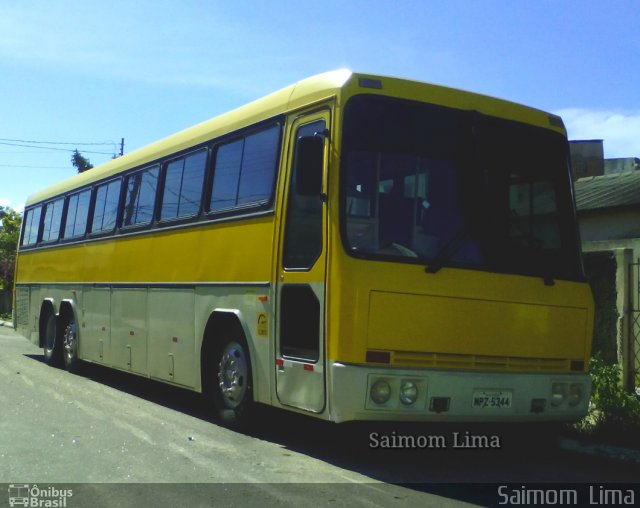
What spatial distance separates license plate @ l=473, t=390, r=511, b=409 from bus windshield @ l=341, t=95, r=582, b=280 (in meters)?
1.06

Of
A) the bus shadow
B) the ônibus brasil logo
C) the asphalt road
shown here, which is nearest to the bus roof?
the bus shadow

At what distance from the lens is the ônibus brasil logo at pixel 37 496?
583cm

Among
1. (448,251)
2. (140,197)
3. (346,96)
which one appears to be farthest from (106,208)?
(448,251)

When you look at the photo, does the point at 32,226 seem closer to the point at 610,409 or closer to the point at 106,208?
the point at 106,208

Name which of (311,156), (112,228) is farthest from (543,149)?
(112,228)

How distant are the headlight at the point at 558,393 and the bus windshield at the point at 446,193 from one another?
99cm

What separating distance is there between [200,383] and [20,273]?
10.1m

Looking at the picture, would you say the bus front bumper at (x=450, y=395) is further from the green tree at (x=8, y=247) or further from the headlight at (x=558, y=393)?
the green tree at (x=8, y=247)

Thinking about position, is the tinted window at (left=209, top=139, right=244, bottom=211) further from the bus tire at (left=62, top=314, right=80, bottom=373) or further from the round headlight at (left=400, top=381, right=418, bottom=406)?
the bus tire at (left=62, top=314, right=80, bottom=373)

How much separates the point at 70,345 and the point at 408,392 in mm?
9218

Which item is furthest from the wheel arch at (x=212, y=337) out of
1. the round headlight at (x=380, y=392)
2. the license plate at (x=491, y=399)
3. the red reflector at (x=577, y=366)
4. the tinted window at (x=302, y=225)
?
the red reflector at (x=577, y=366)

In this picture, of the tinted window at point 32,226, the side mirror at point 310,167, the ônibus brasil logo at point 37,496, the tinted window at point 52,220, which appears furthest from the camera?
the tinted window at point 32,226

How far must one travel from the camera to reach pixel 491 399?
7.10 metres

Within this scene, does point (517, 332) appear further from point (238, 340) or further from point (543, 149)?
point (238, 340)
